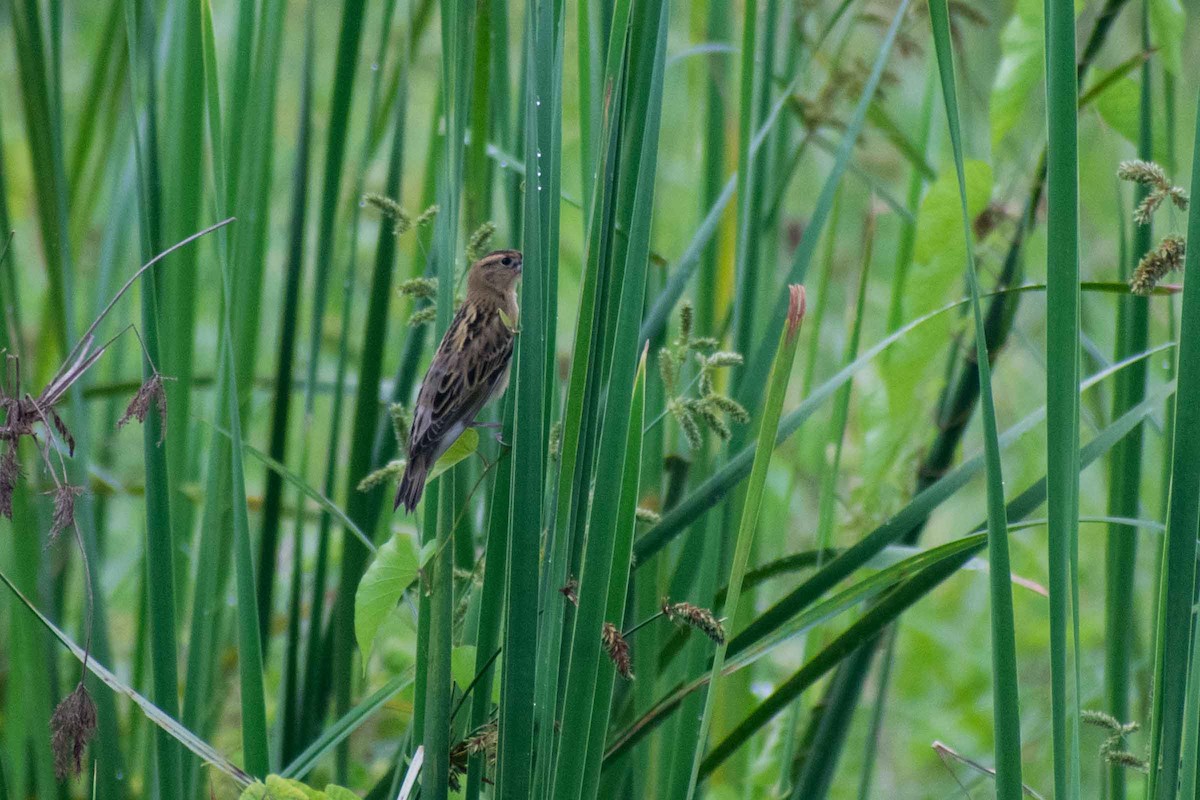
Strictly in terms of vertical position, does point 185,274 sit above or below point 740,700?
above

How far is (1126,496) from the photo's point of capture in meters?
1.51

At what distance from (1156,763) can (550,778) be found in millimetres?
576

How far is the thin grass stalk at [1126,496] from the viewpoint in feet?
4.94

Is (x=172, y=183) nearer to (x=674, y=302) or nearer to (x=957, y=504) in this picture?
(x=674, y=302)

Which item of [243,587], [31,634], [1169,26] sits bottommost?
[31,634]

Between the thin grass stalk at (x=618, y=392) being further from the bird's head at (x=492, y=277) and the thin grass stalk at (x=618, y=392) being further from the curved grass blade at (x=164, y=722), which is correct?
the bird's head at (x=492, y=277)

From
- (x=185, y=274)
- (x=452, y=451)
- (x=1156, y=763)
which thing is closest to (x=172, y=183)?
(x=185, y=274)

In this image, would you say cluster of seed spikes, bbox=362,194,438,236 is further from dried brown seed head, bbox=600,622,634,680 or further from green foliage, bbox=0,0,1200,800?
dried brown seed head, bbox=600,622,634,680

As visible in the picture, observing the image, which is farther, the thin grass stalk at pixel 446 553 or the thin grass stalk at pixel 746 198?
the thin grass stalk at pixel 746 198

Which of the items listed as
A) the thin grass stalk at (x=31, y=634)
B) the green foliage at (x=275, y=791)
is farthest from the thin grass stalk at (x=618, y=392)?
the thin grass stalk at (x=31, y=634)

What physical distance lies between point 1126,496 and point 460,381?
1.04 m

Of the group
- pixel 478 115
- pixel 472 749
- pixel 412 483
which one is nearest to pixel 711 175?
pixel 478 115

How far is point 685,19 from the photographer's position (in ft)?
16.8

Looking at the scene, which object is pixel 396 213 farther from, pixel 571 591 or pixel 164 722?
pixel 164 722
